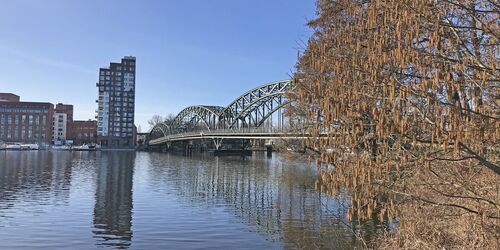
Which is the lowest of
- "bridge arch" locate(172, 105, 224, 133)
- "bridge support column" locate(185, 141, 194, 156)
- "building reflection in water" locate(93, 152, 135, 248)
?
"building reflection in water" locate(93, 152, 135, 248)

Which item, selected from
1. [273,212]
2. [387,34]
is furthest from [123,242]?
[387,34]

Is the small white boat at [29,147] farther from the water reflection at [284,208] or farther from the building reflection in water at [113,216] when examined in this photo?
the building reflection in water at [113,216]

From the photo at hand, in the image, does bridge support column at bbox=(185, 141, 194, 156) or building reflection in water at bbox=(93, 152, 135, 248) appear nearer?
building reflection in water at bbox=(93, 152, 135, 248)

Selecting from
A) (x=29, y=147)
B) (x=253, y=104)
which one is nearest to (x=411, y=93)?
(x=253, y=104)

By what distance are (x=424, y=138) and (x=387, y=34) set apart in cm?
188

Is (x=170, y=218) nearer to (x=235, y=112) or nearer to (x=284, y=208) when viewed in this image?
(x=284, y=208)

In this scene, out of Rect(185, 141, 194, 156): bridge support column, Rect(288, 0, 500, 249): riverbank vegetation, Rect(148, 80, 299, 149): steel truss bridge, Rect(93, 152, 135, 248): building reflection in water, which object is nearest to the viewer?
Rect(288, 0, 500, 249): riverbank vegetation

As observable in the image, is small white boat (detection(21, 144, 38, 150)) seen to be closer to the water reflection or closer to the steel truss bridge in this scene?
the steel truss bridge

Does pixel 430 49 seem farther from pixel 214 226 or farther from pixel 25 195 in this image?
pixel 25 195

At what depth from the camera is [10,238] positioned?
18562mm

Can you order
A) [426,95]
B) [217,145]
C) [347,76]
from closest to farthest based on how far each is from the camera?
[426,95] < [347,76] < [217,145]

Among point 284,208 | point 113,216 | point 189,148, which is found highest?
point 189,148

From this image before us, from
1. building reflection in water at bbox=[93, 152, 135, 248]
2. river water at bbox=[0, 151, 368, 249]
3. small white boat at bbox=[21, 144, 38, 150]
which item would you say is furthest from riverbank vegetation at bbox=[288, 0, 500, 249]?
small white boat at bbox=[21, 144, 38, 150]

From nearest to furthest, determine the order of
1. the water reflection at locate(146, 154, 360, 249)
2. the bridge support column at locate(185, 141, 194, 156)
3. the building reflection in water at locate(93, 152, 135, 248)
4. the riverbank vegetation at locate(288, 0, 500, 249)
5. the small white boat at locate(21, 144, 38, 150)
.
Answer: the riverbank vegetation at locate(288, 0, 500, 249) → the water reflection at locate(146, 154, 360, 249) → the building reflection in water at locate(93, 152, 135, 248) → the bridge support column at locate(185, 141, 194, 156) → the small white boat at locate(21, 144, 38, 150)
